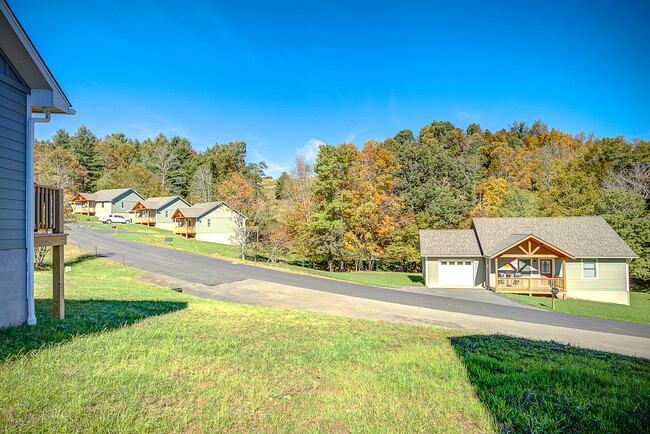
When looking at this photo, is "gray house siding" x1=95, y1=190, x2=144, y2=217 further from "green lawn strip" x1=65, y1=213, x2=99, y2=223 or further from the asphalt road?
the asphalt road

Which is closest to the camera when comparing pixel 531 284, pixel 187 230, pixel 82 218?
pixel 531 284

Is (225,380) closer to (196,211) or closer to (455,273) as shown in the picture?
(455,273)

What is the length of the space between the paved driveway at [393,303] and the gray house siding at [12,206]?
7452mm

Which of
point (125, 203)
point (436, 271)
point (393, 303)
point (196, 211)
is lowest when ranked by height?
point (393, 303)

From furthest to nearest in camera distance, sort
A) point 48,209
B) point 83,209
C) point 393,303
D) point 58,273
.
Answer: point 83,209
point 393,303
point 48,209
point 58,273

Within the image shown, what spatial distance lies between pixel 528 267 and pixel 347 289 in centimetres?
1332

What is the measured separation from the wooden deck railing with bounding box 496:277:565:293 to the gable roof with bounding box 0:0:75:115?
23.1m

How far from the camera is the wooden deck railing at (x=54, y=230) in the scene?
7121 mm

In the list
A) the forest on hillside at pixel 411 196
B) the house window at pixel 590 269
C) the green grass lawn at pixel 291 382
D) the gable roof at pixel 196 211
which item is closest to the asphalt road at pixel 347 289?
the house window at pixel 590 269

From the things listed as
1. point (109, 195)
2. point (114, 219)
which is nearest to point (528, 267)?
point (114, 219)

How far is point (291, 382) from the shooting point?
461 cm

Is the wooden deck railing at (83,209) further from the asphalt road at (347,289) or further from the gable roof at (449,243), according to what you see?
the gable roof at (449,243)

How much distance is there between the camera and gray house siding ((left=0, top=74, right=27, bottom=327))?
620cm

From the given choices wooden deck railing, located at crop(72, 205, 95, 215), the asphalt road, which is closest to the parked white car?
wooden deck railing, located at crop(72, 205, 95, 215)
